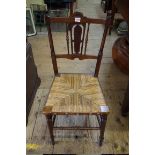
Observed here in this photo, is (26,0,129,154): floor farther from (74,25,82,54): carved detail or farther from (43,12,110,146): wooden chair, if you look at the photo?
(74,25,82,54): carved detail

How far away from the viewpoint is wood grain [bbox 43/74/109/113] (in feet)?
4.48

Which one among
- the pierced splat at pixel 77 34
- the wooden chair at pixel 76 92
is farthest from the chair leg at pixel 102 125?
the pierced splat at pixel 77 34

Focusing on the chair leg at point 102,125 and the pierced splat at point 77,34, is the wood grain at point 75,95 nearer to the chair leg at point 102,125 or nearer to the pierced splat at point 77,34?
the chair leg at point 102,125

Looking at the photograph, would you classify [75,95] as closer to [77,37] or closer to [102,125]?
[102,125]

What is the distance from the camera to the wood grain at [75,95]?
53.8 inches

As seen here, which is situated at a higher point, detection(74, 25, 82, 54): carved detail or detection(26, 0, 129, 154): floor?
detection(74, 25, 82, 54): carved detail

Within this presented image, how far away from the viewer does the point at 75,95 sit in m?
1.47

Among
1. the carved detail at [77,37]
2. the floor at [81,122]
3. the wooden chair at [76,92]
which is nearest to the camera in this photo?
the wooden chair at [76,92]

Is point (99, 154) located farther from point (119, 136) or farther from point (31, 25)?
point (31, 25)

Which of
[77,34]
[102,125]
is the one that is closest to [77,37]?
[77,34]

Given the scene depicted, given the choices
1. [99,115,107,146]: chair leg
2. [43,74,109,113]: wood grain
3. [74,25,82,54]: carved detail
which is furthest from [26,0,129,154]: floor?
[74,25,82,54]: carved detail

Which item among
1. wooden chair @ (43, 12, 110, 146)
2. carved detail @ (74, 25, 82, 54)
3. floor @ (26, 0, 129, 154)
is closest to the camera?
wooden chair @ (43, 12, 110, 146)

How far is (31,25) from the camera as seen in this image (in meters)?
3.10

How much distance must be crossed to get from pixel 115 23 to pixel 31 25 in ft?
4.04
